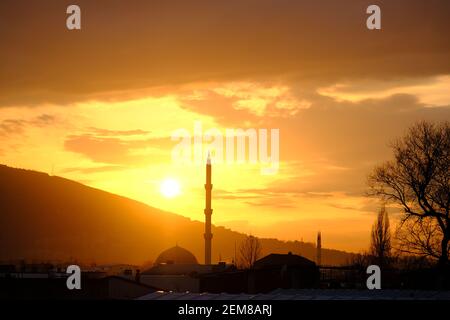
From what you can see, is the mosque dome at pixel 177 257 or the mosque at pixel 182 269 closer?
the mosque at pixel 182 269

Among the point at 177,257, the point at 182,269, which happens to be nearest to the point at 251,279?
the point at 182,269

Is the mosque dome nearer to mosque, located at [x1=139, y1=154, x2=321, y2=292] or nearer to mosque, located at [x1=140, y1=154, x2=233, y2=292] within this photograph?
mosque, located at [x1=140, y1=154, x2=233, y2=292]

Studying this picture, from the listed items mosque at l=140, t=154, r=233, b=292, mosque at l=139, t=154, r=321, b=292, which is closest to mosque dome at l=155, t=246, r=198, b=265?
mosque at l=140, t=154, r=233, b=292

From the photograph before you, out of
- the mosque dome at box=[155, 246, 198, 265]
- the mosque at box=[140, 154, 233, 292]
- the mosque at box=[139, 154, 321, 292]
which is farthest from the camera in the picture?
the mosque dome at box=[155, 246, 198, 265]

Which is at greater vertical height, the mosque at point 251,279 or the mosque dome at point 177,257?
the mosque dome at point 177,257

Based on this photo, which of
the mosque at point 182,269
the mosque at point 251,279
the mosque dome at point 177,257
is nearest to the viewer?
the mosque at point 251,279

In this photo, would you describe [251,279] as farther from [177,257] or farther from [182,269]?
[177,257]

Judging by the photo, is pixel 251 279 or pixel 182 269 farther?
pixel 182 269

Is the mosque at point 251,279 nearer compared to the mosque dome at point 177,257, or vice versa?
the mosque at point 251,279

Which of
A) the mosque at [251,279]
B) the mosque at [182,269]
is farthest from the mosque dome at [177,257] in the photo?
the mosque at [251,279]

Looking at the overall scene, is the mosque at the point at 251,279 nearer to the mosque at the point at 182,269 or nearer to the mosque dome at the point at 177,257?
the mosque at the point at 182,269

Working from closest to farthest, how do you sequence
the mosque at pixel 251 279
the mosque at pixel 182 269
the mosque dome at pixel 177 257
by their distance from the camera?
the mosque at pixel 251 279
the mosque at pixel 182 269
the mosque dome at pixel 177 257
